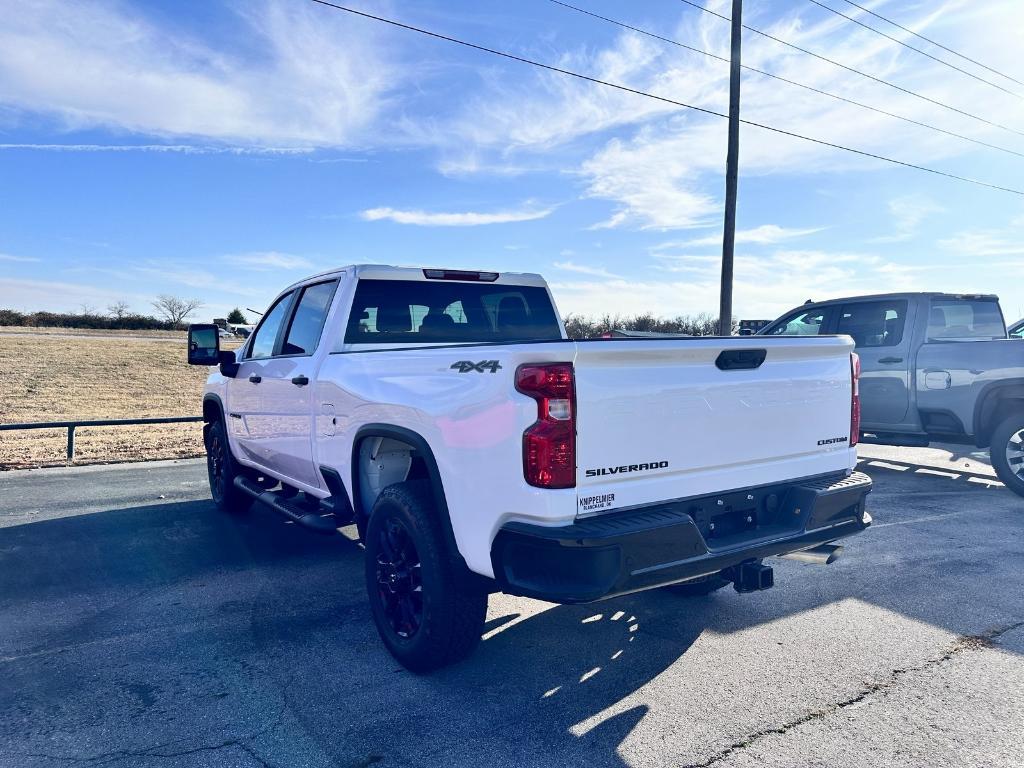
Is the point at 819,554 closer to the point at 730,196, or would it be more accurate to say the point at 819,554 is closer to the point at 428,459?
the point at 428,459

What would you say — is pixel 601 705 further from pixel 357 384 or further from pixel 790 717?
pixel 357 384

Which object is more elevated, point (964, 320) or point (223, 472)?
point (964, 320)

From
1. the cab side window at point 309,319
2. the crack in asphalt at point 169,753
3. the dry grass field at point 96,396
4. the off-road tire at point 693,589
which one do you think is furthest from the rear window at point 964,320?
the dry grass field at point 96,396

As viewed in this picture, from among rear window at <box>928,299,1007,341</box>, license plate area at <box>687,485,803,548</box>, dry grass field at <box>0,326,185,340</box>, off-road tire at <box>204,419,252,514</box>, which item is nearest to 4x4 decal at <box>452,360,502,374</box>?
license plate area at <box>687,485,803,548</box>

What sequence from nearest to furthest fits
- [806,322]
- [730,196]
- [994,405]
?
[994,405] → [806,322] → [730,196]

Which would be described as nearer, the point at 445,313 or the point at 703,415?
the point at 703,415

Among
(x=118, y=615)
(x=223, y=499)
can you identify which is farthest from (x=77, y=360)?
(x=118, y=615)

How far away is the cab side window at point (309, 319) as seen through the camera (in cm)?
501

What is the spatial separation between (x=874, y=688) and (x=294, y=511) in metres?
3.48

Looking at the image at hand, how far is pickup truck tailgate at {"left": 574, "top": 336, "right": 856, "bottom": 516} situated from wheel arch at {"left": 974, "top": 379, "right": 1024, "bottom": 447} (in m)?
4.74

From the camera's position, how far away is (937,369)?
26.6 feet

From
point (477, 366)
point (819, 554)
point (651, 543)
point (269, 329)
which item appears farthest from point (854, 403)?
point (269, 329)

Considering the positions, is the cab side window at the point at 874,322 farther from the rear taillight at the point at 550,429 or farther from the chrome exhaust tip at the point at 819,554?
the rear taillight at the point at 550,429

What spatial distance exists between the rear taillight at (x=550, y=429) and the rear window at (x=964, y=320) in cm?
708
